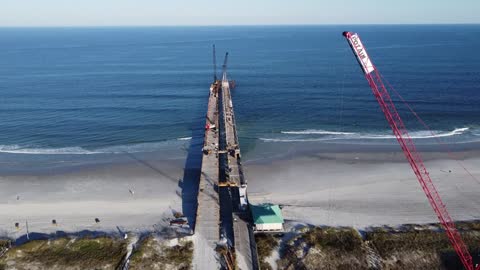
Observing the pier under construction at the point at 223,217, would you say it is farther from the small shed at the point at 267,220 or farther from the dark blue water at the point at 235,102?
the dark blue water at the point at 235,102

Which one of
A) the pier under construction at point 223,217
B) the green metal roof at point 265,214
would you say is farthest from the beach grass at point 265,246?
the green metal roof at point 265,214

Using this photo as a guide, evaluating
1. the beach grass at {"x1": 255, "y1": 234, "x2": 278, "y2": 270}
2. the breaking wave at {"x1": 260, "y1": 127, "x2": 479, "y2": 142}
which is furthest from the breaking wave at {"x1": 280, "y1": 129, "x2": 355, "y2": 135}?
the beach grass at {"x1": 255, "y1": 234, "x2": 278, "y2": 270}

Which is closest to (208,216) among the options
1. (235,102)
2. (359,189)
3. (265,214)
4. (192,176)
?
(265,214)

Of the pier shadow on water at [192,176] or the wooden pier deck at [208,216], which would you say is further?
the pier shadow on water at [192,176]

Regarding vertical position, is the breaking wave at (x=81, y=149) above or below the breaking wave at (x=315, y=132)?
below

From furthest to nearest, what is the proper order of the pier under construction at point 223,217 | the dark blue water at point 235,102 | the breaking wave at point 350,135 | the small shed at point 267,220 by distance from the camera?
1. the dark blue water at point 235,102
2. the breaking wave at point 350,135
3. the small shed at point 267,220
4. the pier under construction at point 223,217

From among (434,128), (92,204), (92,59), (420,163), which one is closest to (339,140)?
(420,163)

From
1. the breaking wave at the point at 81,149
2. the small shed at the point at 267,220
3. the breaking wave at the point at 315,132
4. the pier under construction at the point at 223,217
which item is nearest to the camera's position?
the pier under construction at the point at 223,217

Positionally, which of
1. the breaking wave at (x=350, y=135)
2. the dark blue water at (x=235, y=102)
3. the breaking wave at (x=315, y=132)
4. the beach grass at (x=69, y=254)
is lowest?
the beach grass at (x=69, y=254)
